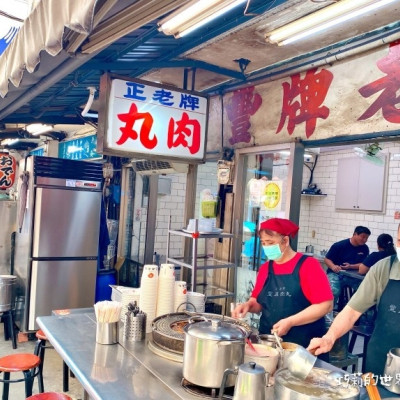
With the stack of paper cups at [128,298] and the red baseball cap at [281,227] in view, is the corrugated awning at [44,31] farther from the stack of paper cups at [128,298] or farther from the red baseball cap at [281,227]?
the red baseball cap at [281,227]

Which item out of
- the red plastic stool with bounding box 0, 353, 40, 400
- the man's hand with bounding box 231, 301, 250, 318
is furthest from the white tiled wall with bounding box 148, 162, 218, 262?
the man's hand with bounding box 231, 301, 250, 318

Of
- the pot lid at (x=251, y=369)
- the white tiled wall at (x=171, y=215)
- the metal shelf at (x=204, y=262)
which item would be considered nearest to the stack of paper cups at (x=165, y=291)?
the pot lid at (x=251, y=369)

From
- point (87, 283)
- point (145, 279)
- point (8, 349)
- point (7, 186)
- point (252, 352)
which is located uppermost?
point (7, 186)

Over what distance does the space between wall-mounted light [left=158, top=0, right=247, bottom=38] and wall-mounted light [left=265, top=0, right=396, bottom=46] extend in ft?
1.99

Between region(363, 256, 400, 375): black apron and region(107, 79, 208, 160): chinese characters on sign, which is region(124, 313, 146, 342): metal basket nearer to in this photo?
region(363, 256, 400, 375): black apron

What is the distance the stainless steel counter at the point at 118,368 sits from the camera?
182cm

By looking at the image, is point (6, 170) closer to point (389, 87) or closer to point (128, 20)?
point (128, 20)

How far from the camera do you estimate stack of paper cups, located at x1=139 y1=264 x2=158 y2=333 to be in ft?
8.55

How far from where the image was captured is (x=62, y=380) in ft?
14.3

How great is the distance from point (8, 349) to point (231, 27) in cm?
461

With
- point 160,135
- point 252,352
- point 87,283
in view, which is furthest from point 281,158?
point 87,283

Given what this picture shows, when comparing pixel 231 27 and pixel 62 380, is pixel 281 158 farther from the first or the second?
pixel 62 380

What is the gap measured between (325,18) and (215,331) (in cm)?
216

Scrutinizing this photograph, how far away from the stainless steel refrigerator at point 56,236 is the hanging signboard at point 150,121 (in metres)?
2.14
